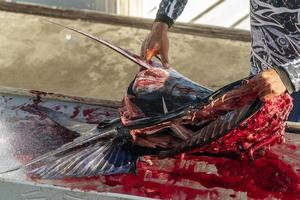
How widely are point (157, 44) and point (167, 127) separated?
1.58ft

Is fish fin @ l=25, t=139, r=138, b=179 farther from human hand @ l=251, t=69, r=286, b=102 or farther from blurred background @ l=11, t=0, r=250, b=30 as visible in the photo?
blurred background @ l=11, t=0, r=250, b=30

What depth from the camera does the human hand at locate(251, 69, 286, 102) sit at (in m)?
2.50

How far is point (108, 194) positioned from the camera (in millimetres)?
2783

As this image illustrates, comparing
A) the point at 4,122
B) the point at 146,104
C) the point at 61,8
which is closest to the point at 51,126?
the point at 4,122

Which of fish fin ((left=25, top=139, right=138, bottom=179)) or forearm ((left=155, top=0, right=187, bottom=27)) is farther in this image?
forearm ((left=155, top=0, right=187, bottom=27))

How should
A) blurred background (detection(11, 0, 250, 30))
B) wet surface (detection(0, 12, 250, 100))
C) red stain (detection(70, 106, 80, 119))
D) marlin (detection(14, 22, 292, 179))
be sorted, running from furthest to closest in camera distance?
blurred background (detection(11, 0, 250, 30)) → wet surface (detection(0, 12, 250, 100)) → red stain (detection(70, 106, 80, 119)) → marlin (detection(14, 22, 292, 179))

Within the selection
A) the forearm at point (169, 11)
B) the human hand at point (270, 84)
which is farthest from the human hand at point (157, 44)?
the human hand at point (270, 84)

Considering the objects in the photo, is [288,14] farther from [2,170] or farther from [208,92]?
[2,170]

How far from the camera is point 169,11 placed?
3193 millimetres

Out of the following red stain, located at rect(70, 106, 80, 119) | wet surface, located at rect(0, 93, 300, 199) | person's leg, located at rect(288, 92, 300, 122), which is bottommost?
wet surface, located at rect(0, 93, 300, 199)

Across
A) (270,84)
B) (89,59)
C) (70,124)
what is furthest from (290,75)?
(89,59)

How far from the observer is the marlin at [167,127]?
2771mm

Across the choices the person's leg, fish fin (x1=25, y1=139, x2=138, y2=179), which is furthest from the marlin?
the person's leg

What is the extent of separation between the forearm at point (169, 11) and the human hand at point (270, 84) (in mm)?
796
